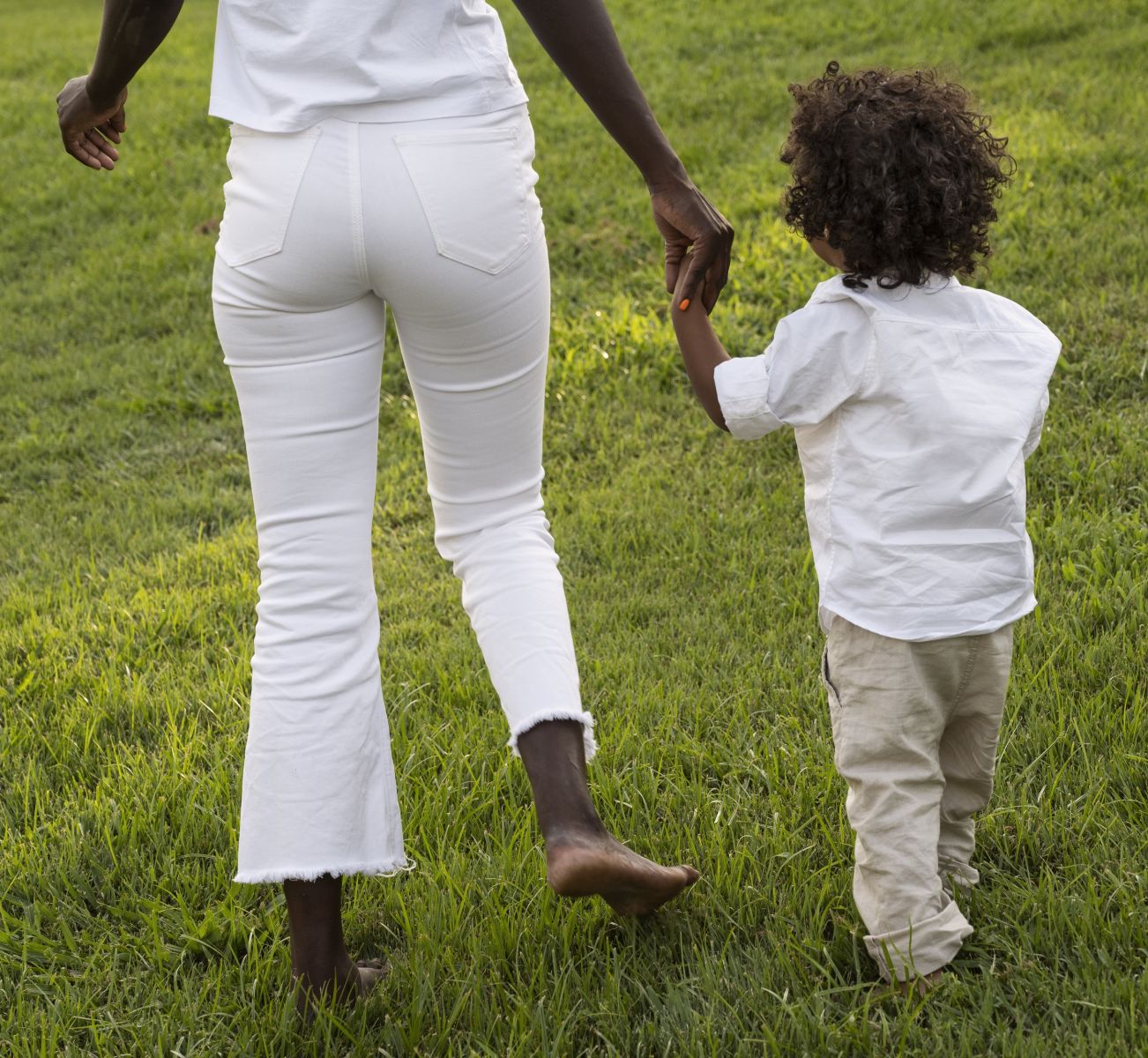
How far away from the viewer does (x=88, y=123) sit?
2324 mm

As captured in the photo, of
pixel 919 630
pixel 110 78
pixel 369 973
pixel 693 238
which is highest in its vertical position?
pixel 110 78

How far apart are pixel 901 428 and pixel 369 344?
85cm

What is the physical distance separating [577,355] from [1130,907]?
12.2 feet

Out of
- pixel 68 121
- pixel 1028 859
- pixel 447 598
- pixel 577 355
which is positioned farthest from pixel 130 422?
pixel 1028 859

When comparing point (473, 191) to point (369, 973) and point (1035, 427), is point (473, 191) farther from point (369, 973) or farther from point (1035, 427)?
point (369, 973)

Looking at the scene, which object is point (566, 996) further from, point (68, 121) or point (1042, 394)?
point (68, 121)

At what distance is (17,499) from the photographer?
5219mm

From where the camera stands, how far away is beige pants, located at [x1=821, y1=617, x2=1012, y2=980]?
2.12 metres

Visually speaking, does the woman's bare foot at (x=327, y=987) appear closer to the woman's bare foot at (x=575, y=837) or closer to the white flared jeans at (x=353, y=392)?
the white flared jeans at (x=353, y=392)

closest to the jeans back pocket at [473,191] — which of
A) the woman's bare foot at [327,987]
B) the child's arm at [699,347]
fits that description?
the child's arm at [699,347]

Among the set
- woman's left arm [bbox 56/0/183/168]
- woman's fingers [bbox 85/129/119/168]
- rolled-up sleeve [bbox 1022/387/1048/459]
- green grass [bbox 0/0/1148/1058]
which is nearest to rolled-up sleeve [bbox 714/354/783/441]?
rolled-up sleeve [bbox 1022/387/1048/459]

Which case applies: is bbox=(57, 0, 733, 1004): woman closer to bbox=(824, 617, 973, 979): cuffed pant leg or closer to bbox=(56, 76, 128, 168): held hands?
bbox=(56, 76, 128, 168): held hands

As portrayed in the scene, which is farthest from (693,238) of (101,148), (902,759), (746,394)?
(101,148)

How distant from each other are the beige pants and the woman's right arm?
2.08ft
